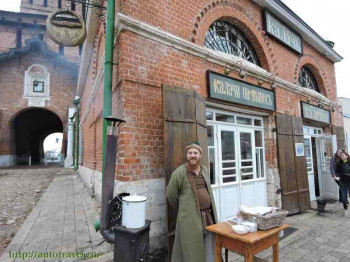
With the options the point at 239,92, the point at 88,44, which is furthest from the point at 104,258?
the point at 88,44

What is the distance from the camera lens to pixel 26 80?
17.0 meters

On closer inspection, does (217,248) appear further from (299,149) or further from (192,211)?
(299,149)

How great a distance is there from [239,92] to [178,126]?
2.32 meters

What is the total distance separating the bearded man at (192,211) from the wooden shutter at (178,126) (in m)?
0.41

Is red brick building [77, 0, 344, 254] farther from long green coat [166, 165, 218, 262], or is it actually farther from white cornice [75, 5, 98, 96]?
long green coat [166, 165, 218, 262]

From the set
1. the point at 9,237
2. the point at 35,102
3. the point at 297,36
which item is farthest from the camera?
the point at 35,102

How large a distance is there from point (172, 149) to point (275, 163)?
3949 millimetres

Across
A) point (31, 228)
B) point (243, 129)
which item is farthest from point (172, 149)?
point (31, 228)

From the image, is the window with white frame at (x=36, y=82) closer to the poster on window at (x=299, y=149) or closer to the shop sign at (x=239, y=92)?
the shop sign at (x=239, y=92)

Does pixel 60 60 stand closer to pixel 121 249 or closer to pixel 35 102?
pixel 35 102

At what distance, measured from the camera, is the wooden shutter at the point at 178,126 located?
326cm

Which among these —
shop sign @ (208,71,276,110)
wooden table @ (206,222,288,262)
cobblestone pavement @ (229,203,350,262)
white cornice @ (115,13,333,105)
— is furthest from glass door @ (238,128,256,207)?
wooden table @ (206,222,288,262)

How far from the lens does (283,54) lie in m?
7.02

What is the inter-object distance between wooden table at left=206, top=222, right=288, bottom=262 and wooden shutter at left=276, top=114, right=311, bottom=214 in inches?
155
